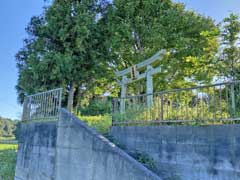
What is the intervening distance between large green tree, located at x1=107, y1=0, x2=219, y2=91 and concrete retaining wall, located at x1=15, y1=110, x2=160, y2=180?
6.10 meters

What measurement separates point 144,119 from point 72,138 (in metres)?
1.67

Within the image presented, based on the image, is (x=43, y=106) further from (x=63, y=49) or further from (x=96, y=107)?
(x=96, y=107)

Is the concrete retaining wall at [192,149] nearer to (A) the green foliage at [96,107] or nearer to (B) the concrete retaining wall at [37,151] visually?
(B) the concrete retaining wall at [37,151]

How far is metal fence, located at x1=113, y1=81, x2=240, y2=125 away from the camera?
462 centimetres

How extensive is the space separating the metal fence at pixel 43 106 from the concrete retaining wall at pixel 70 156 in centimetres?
22

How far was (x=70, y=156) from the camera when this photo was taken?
17.7ft

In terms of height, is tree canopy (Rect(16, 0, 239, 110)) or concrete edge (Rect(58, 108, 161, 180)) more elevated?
tree canopy (Rect(16, 0, 239, 110))

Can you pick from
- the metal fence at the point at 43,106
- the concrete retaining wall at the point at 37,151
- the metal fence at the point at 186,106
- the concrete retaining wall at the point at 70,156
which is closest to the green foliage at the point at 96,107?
the metal fence at the point at 43,106

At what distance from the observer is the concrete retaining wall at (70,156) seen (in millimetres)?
4342

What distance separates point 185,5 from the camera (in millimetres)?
12539

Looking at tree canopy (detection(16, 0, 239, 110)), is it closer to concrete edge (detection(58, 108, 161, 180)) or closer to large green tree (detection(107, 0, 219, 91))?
large green tree (detection(107, 0, 219, 91))

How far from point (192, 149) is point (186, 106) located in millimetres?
936

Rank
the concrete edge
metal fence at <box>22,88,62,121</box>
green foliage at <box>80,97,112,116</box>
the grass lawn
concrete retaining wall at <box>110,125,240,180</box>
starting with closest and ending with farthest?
the concrete edge → concrete retaining wall at <box>110,125,240,180</box> → metal fence at <box>22,88,62,121</box> → the grass lawn → green foliage at <box>80,97,112,116</box>

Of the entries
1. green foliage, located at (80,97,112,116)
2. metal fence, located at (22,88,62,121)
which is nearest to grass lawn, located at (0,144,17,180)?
metal fence, located at (22,88,62,121)
